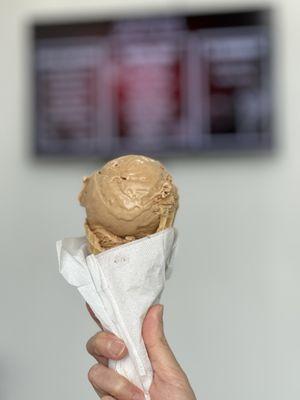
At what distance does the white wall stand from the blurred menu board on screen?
0.06 meters

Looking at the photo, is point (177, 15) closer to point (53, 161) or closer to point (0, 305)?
point (53, 161)

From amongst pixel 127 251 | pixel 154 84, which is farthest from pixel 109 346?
pixel 154 84

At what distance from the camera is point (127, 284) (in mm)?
1183

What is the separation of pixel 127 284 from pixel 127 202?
13cm

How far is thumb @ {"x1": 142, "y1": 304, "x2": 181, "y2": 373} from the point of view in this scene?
120 cm

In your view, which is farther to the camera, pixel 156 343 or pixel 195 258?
pixel 195 258

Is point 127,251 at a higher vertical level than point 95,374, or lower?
higher

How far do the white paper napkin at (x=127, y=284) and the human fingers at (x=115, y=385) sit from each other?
1cm

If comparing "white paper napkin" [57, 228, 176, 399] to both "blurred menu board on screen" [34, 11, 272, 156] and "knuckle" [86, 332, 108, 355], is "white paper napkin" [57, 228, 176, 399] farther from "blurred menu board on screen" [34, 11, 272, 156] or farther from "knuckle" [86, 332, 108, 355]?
"blurred menu board on screen" [34, 11, 272, 156]

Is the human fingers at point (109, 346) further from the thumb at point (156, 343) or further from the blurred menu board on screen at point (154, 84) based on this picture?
the blurred menu board on screen at point (154, 84)

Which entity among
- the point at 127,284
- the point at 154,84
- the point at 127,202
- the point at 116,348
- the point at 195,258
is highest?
the point at 154,84

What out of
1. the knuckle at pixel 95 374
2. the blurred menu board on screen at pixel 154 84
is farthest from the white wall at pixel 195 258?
the knuckle at pixel 95 374

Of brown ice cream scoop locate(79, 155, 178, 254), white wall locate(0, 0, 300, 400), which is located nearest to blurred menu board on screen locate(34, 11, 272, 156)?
white wall locate(0, 0, 300, 400)

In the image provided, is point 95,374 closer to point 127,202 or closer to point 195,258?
point 127,202
